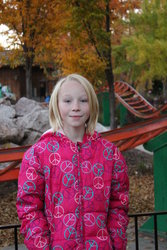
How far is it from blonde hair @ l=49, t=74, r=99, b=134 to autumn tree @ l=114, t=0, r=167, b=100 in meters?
10.4

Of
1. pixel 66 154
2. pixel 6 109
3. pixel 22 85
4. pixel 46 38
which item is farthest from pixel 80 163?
pixel 22 85

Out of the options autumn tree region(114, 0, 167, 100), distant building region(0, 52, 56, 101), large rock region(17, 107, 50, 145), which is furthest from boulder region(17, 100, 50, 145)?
distant building region(0, 52, 56, 101)

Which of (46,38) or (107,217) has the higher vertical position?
(46,38)

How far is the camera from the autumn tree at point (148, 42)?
481 inches

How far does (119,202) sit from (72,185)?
0.81ft

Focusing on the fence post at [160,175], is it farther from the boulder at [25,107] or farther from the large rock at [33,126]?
the boulder at [25,107]

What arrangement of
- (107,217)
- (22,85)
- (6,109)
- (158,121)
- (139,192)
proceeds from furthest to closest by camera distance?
(22,85), (6,109), (139,192), (158,121), (107,217)

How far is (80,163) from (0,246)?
366 cm

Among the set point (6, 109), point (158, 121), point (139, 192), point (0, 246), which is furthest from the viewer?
point (6, 109)

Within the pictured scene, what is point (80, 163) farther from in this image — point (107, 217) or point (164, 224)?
point (164, 224)

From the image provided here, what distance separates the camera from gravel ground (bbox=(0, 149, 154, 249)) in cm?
545

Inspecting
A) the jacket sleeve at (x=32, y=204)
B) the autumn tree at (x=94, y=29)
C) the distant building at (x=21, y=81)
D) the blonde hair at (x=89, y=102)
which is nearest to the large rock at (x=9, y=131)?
the autumn tree at (x=94, y=29)

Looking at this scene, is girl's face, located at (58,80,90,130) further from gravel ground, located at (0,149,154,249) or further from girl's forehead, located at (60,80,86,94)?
gravel ground, located at (0,149,154,249)

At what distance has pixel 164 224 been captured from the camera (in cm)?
501
